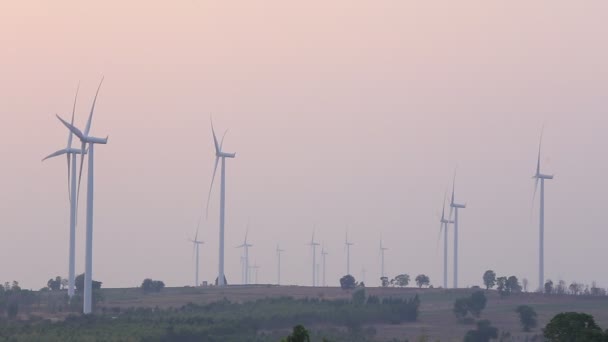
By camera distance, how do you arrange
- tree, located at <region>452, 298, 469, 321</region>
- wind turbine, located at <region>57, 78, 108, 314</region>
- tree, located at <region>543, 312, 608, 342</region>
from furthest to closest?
1. tree, located at <region>452, 298, 469, 321</region>
2. wind turbine, located at <region>57, 78, 108, 314</region>
3. tree, located at <region>543, 312, 608, 342</region>

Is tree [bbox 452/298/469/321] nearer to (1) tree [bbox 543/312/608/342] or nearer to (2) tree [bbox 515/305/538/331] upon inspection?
(2) tree [bbox 515/305/538/331]

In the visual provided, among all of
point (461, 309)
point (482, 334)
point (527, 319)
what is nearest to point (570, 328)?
point (482, 334)

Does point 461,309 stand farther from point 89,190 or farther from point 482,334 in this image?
point 89,190

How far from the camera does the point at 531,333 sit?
592 ft

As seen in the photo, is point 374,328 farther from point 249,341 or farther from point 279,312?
point 249,341

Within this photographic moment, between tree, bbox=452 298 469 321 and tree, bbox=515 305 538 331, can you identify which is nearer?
tree, bbox=515 305 538 331

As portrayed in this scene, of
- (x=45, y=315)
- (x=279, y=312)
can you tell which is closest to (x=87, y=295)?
(x=45, y=315)

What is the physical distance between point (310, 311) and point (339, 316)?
4147 mm

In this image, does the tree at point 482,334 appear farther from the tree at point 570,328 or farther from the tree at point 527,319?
the tree at point 570,328

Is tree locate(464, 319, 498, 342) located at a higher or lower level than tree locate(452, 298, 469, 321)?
lower

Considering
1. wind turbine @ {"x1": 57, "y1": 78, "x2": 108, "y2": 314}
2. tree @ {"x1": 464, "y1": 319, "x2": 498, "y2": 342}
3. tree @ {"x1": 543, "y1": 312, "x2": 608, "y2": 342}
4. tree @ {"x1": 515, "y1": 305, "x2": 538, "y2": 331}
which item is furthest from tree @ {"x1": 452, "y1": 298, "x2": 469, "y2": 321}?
tree @ {"x1": 543, "y1": 312, "x2": 608, "y2": 342}

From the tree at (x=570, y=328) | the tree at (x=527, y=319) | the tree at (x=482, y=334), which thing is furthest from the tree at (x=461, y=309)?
the tree at (x=570, y=328)

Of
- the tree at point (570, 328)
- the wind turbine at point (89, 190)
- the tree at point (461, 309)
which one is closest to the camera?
the tree at point (570, 328)

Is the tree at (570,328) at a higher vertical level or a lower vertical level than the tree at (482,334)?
higher
